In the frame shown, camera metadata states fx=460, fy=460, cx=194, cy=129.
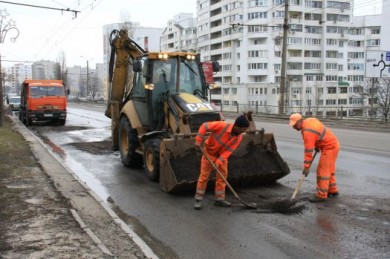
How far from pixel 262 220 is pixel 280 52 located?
8020cm

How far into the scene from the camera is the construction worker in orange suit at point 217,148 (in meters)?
7.17

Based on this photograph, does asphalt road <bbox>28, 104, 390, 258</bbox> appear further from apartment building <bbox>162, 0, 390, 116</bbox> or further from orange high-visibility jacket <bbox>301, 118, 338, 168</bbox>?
apartment building <bbox>162, 0, 390, 116</bbox>

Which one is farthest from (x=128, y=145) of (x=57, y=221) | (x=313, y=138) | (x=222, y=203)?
(x=313, y=138)

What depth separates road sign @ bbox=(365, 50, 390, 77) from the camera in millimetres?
32562

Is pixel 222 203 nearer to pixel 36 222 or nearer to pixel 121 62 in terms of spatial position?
pixel 36 222

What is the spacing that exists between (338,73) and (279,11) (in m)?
19.7

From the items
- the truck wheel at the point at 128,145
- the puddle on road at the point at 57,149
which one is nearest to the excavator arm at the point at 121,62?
the truck wheel at the point at 128,145

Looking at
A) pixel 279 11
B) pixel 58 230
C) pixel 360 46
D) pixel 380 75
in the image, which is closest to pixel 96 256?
pixel 58 230

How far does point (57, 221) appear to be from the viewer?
6.17m

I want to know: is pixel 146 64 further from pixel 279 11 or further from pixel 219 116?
pixel 279 11

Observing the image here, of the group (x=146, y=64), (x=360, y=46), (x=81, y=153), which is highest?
(x=360, y=46)

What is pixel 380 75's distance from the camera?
3294 centimetres

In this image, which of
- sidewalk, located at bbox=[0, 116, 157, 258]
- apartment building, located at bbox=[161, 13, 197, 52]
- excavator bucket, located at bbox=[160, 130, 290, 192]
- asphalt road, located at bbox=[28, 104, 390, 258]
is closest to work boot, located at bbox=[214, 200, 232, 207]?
asphalt road, located at bbox=[28, 104, 390, 258]

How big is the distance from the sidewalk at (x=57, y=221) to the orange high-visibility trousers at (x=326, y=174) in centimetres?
326
